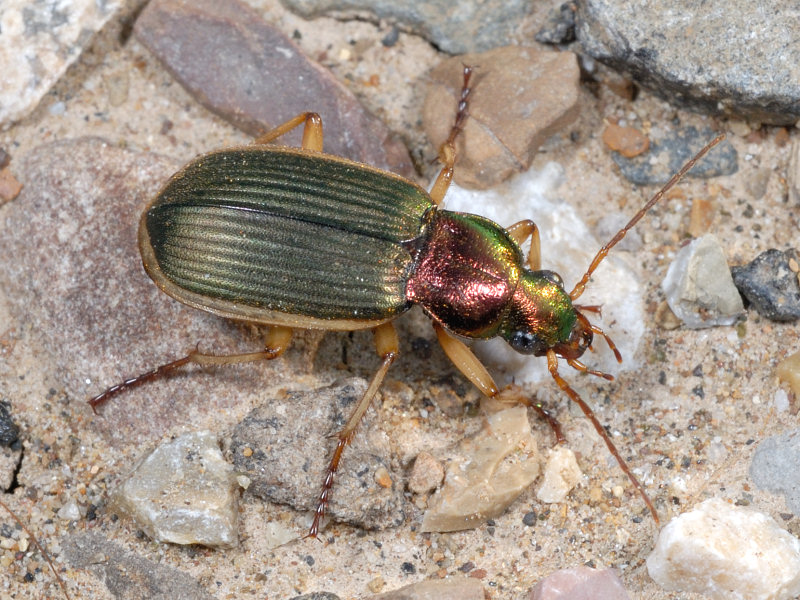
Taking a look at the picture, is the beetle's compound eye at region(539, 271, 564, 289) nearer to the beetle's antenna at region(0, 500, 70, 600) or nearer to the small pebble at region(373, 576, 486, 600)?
the small pebble at region(373, 576, 486, 600)

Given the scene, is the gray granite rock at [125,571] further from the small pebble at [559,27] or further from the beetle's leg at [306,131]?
the small pebble at [559,27]

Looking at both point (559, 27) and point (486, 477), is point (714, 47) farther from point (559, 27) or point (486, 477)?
point (486, 477)

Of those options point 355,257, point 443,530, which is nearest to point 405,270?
point 355,257

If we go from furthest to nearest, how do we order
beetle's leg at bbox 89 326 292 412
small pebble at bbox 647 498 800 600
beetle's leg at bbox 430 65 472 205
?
beetle's leg at bbox 430 65 472 205 < beetle's leg at bbox 89 326 292 412 < small pebble at bbox 647 498 800 600

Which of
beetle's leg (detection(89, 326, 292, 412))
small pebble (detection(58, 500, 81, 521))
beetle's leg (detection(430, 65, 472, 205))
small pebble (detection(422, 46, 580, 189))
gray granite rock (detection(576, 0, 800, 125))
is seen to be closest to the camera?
small pebble (detection(58, 500, 81, 521))

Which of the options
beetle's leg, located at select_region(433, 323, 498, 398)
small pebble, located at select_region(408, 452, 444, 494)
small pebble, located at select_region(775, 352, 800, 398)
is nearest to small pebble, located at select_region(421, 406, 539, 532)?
small pebble, located at select_region(408, 452, 444, 494)

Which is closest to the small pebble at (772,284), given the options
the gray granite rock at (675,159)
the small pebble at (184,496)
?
the gray granite rock at (675,159)

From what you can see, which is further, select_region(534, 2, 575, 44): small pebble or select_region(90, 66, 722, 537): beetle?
select_region(534, 2, 575, 44): small pebble
